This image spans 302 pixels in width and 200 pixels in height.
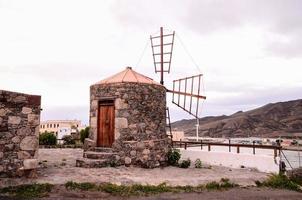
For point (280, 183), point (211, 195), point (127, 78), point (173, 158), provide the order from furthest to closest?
point (173, 158) < point (127, 78) < point (280, 183) < point (211, 195)

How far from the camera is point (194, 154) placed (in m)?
16.8

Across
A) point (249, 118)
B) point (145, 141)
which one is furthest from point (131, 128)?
point (249, 118)

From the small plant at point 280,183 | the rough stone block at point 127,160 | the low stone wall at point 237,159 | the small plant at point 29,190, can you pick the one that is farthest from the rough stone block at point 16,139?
the low stone wall at point 237,159

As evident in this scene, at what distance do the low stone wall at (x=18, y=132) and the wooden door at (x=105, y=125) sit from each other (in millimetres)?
4474

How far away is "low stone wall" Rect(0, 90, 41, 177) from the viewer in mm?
9617

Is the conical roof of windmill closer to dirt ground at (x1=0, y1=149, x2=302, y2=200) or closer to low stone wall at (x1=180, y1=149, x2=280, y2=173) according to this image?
dirt ground at (x1=0, y1=149, x2=302, y2=200)

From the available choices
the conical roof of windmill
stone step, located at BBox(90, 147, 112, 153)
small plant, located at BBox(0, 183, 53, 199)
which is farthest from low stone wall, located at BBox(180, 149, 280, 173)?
small plant, located at BBox(0, 183, 53, 199)

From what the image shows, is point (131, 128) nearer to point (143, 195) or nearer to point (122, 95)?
point (122, 95)

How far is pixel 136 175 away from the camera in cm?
A: 1162

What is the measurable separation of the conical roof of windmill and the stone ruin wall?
0.69 ft

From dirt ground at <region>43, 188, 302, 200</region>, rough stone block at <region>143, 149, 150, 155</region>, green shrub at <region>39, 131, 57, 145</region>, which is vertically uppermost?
green shrub at <region>39, 131, 57, 145</region>

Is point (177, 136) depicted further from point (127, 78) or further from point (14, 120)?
point (14, 120)

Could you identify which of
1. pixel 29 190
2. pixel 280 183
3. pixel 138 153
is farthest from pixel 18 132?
pixel 280 183

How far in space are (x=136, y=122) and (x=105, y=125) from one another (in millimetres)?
1412
